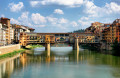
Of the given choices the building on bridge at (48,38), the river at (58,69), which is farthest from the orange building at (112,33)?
the river at (58,69)

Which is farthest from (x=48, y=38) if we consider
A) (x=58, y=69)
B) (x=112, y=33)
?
(x=58, y=69)

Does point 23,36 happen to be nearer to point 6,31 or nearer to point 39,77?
point 6,31

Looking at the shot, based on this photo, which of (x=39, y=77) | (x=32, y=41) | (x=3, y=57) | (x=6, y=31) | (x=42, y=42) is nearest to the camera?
(x=39, y=77)

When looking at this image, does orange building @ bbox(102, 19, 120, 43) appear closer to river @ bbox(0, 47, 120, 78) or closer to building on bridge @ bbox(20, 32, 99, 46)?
building on bridge @ bbox(20, 32, 99, 46)

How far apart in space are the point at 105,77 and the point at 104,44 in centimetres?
7570

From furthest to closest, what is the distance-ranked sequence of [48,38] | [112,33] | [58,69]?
[48,38] → [112,33] → [58,69]

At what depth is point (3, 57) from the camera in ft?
184

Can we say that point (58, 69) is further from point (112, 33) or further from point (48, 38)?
point (48, 38)

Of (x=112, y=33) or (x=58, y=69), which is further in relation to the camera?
(x=112, y=33)

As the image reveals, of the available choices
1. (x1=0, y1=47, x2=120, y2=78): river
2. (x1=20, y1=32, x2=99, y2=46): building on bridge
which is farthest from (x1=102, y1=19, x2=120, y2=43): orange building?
(x1=0, y1=47, x2=120, y2=78): river

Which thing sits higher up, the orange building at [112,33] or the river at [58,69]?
the orange building at [112,33]

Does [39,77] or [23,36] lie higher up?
[23,36]

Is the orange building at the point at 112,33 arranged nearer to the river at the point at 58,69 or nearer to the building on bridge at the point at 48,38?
the building on bridge at the point at 48,38

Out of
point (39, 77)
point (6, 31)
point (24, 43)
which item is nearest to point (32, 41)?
point (24, 43)
